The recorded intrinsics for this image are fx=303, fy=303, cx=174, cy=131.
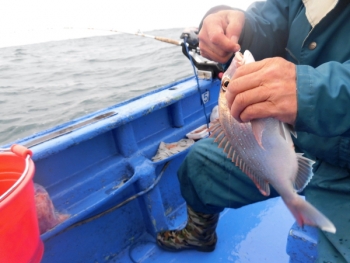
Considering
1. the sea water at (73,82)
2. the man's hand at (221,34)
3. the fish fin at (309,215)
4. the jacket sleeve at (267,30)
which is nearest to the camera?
the fish fin at (309,215)

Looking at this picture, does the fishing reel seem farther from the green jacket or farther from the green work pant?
the green work pant

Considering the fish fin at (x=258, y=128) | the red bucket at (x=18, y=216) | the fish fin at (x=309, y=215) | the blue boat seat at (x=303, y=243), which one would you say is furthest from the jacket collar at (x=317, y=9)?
the red bucket at (x=18, y=216)

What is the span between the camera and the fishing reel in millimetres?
2371

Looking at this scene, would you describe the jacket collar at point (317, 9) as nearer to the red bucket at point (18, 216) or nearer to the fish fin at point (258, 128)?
the fish fin at point (258, 128)

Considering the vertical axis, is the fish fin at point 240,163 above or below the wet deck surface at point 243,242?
above

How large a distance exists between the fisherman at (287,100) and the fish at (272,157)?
0.08 m

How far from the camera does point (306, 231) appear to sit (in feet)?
4.82

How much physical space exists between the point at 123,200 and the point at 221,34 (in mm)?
1296

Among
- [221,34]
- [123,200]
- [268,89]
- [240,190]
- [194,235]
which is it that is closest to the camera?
[268,89]

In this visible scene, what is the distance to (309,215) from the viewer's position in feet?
3.08

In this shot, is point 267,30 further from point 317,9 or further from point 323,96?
point 323,96

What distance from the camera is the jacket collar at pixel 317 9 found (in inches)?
50.0

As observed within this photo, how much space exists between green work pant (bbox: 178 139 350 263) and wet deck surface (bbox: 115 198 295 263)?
0.38 metres

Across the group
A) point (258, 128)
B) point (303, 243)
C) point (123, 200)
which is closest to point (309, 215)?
point (258, 128)
